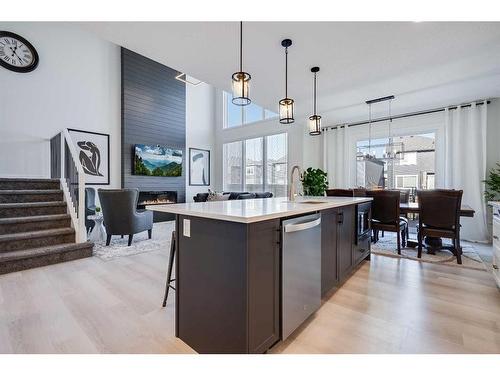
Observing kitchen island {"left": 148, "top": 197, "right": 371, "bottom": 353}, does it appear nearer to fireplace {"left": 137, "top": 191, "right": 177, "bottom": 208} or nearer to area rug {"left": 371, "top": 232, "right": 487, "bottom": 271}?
area rug {"left": 371, "top": 232, "right": 487, "bottom": 271}

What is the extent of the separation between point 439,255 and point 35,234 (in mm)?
5750

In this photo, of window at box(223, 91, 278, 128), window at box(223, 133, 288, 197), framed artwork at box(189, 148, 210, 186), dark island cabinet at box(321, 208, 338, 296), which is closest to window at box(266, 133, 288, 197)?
window at box(223, 133, 288, 197)

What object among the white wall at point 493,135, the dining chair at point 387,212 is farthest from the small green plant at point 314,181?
the white wall at point 493,135

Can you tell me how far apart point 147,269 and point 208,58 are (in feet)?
9.17

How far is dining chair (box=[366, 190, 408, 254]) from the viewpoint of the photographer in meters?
3.69

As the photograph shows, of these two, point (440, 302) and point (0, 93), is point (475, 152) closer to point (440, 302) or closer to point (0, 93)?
point (440, 302)

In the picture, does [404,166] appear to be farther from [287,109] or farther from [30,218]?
[30,218]

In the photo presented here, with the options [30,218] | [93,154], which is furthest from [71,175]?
[93,154]

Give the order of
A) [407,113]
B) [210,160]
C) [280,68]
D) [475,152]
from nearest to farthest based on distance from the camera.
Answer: [280,68]
[475,152]
[407,113]
[210,160]

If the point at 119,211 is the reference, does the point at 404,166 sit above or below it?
above

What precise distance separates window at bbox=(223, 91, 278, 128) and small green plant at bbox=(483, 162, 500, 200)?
4940 mm

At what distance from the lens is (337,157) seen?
20.6 feet

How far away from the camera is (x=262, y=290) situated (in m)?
1.39
